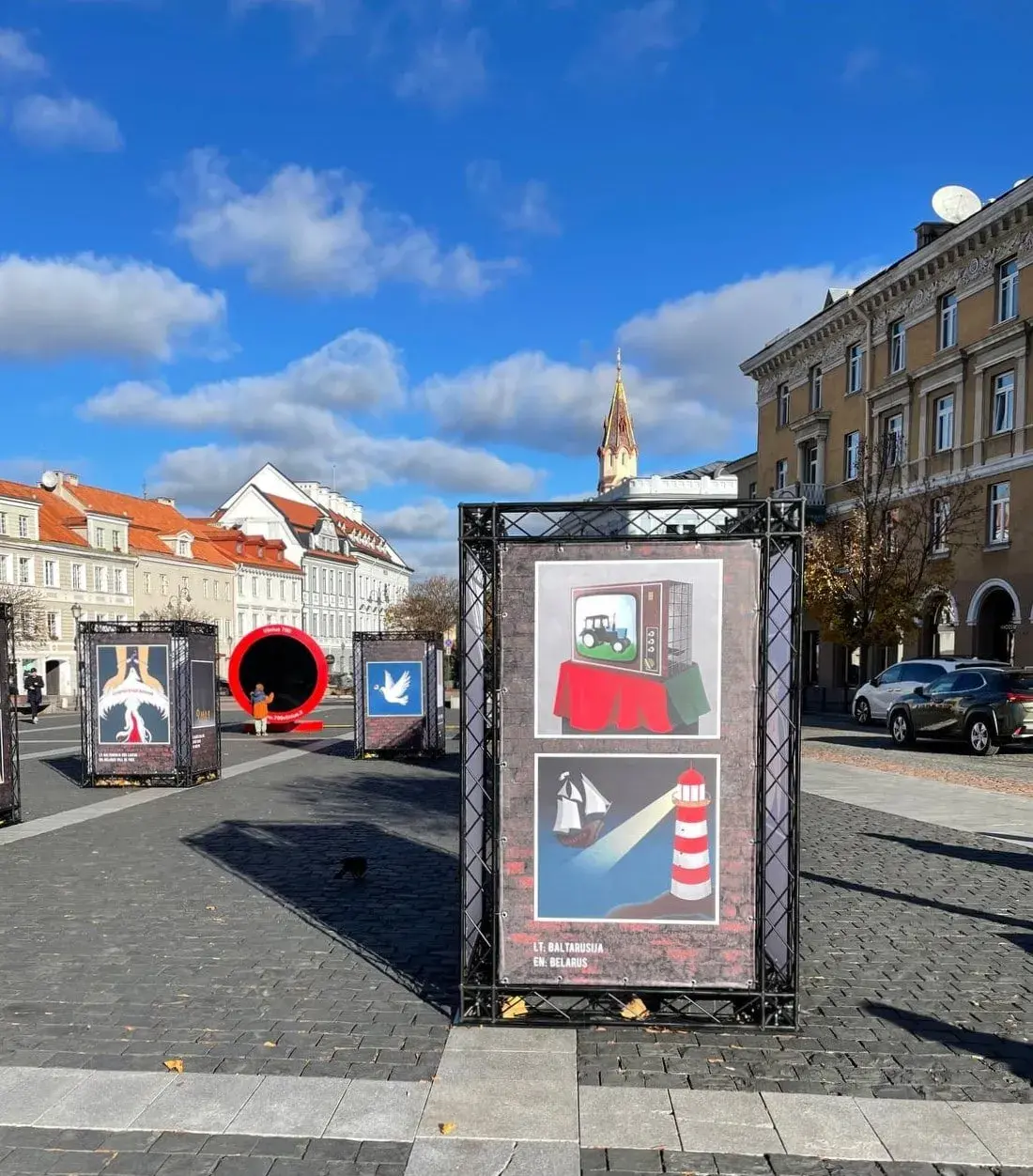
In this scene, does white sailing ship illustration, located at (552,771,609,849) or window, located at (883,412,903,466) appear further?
window, located at (883,412,903,466)

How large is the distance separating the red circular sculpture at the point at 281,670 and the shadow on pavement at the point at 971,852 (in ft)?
49.9

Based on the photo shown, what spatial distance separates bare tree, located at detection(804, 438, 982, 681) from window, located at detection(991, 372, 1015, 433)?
84.3 inches

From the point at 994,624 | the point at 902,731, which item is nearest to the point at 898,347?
the point at 994,624

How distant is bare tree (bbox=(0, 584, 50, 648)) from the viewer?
4575cm

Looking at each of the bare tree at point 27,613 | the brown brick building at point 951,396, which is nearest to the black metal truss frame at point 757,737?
the brown brick building at point 951,396

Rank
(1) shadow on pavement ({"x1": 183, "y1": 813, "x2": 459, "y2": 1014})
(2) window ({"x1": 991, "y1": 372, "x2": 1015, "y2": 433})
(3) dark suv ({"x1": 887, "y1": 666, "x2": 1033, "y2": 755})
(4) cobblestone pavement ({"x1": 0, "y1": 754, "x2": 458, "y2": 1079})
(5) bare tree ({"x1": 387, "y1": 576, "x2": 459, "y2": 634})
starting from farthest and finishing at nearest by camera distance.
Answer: (5) bare tree ({"x1": 387, "y1": 576, "x2": 459, "y2": 634}) < (2) window ({"x1": 991, "y1": 372, "x2": 1015, "y2": 433}) < (3) dark suv ({"x1": 887, "y1": 666, "x2": 1033, "y2": 755}) < (1) shadow on pavement ({"x1": 183, "y1": 813, "x2": 459, "y2": 1014}) < (4) cobblestone pavement ({"x1": 0, "y1": 754, "x2": 458, "y2": 1079})

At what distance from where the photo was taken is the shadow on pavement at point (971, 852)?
8898 mm

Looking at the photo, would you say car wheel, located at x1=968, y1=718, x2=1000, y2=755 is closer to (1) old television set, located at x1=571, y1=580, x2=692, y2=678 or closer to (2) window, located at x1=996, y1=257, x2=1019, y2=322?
(1) old television set, located at x1=571, y1=580, x2=692, y2=678

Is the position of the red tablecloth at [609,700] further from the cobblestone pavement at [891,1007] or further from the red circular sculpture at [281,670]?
the red circular sculpture at [281,670]

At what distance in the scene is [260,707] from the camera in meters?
23.4

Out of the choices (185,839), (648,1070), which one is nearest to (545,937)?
(648,1070)

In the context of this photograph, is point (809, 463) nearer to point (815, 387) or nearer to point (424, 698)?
point (815, 387)

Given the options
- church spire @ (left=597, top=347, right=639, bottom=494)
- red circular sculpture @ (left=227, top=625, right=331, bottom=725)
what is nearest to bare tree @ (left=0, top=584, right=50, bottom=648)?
red circular sculpture @ (left=227, top=625, right=331, bottom=725)

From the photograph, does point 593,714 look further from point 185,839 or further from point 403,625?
point 403,625
